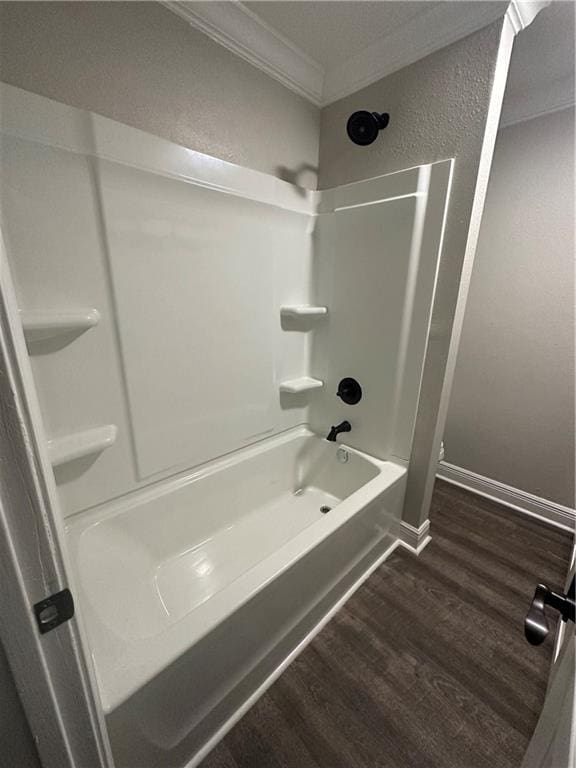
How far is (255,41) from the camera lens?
131 centimetres

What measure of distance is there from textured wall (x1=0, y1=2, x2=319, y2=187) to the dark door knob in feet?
5.94

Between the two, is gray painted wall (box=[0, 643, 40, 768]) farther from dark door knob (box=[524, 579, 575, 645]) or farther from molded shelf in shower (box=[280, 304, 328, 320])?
molded shelf in shower (box=[280, 304, 328, 320])

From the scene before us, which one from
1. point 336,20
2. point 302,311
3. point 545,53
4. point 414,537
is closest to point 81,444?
point 302,311

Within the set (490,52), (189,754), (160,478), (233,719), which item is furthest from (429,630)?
(490,52)

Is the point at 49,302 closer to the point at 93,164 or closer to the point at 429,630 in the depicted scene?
the point at 93,164

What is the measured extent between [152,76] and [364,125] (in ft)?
2.87

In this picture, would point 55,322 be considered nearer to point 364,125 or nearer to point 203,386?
point 203,386

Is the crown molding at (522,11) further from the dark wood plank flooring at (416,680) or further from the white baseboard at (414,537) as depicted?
the dark wood plank flooring at (416,680)

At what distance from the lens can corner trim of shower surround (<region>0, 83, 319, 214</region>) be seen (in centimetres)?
92

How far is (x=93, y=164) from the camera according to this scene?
1049 millimetres

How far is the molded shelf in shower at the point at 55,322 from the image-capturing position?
983 millimetres

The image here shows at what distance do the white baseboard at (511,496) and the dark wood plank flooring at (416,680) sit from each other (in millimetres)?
301

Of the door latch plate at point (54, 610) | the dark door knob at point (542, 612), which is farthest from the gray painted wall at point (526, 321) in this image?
the door latch plate at point (54, 610)

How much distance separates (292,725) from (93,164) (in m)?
2.01
